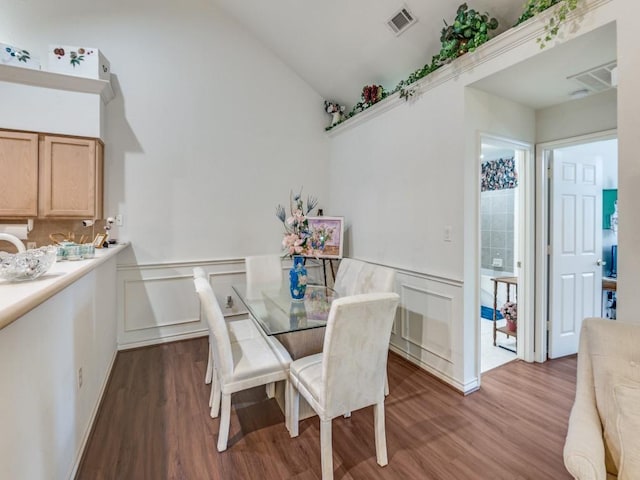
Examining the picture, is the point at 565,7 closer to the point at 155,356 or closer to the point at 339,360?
the point at 339,360

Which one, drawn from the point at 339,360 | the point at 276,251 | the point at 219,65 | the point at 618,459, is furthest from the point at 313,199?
the point at 618,459

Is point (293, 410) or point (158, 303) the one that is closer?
point (293, 410)

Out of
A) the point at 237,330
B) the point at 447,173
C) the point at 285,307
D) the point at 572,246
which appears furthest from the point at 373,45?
the point at 237,330

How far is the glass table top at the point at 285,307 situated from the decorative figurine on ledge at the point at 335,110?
2.33 metres

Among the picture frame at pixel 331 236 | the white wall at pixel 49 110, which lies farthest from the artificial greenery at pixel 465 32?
the white wall at pixel 49 110

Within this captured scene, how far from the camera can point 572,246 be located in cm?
303

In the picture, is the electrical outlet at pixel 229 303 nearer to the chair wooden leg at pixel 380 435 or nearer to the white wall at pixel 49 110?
the white wall at pixel 49 110

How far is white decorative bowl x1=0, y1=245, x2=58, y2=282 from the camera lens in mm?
1146

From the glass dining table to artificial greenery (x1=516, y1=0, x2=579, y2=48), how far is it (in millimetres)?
2198

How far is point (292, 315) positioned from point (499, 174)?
12.9ft

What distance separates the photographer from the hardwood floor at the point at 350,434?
1705 millimetres

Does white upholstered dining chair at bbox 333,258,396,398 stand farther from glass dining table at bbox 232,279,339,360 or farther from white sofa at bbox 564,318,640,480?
white sofa at bbox 564,318,640,480

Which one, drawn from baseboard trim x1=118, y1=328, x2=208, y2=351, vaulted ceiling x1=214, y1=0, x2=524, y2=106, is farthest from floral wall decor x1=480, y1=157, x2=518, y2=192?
baseboard trim x1=118, y1=328, x2=208, y2=351

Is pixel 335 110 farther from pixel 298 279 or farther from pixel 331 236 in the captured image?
pixel 298 279
